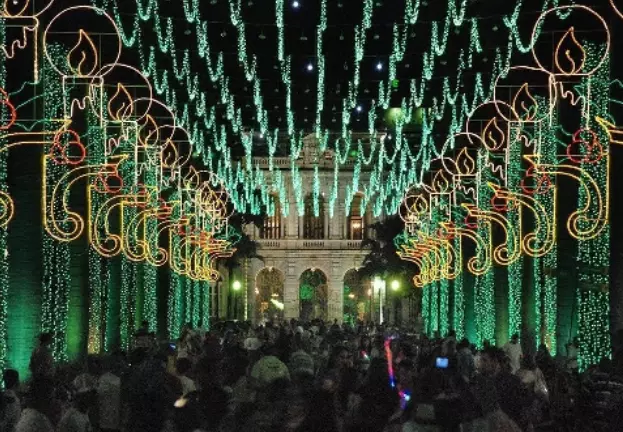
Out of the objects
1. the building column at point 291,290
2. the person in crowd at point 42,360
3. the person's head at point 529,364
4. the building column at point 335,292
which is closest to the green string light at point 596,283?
the person's head at point 529,364

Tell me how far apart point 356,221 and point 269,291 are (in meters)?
8.26

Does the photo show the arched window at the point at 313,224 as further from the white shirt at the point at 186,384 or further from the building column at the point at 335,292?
the white shirt at the point at 186,384

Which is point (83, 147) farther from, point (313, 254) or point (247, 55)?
point (313, 254)

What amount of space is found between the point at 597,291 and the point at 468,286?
27.8m

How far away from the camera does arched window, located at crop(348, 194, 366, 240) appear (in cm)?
9656

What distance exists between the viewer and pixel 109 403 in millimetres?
15422

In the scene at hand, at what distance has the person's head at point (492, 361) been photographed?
15.6 metres

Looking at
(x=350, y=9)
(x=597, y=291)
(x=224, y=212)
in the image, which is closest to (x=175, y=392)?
(x=597, y=291)

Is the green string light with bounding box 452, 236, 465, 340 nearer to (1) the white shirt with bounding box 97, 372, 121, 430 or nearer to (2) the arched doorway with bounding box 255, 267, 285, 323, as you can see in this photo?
(1) the white shirt with bounding box 97, 372, 121, 430

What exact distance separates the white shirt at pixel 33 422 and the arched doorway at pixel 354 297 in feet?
273

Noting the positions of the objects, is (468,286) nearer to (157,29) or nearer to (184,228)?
(184,228)

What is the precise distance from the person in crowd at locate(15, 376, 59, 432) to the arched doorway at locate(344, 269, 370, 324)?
83.1 meters

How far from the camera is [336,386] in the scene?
14906mm

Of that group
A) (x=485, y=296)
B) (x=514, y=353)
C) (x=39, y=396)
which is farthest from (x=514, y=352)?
(x=485, y=296)
